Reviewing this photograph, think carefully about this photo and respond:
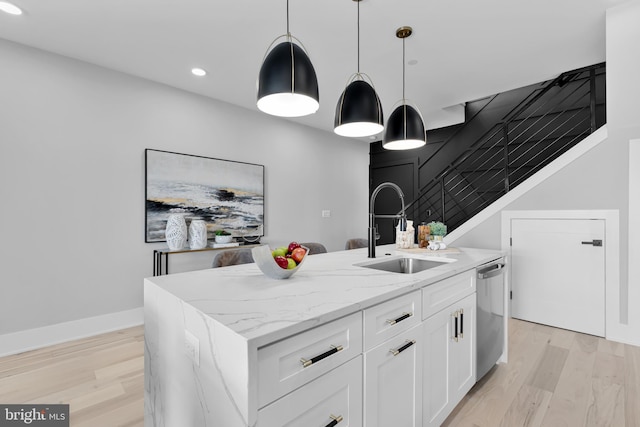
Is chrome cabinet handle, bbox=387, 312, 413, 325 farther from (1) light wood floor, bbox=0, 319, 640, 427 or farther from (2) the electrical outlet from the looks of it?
(1) light wood floor, bbox=0, 319, 640, 427

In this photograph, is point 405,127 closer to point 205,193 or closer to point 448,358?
point 448,358

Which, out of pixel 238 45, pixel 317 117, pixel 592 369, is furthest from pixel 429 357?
pixel 317 117

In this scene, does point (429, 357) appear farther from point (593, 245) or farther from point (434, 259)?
point (593, 245)

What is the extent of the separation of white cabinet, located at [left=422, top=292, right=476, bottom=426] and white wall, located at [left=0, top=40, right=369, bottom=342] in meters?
3.09

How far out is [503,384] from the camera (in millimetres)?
2016

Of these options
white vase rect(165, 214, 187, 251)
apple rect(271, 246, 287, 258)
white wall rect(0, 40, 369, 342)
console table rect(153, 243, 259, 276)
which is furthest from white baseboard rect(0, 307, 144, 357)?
apple rect(271, 246, 287, 258)

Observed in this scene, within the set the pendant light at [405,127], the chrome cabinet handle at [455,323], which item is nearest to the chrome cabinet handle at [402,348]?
the chrome cabinet handle at [455,323]

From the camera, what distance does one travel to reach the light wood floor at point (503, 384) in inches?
67.1

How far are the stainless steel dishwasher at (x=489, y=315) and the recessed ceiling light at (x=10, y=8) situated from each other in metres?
3.81

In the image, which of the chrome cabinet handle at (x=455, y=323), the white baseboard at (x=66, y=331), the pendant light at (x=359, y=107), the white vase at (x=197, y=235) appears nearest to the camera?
the chrome cabinet handle at (x=455, y=323)

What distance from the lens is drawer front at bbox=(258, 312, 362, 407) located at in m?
0.78

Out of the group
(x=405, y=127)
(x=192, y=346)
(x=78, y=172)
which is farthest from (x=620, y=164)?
(x=78, y=172)

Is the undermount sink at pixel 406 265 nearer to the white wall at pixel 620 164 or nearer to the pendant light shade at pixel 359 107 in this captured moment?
the pendant light shade at pixel 359 107

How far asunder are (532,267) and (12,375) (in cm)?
470
